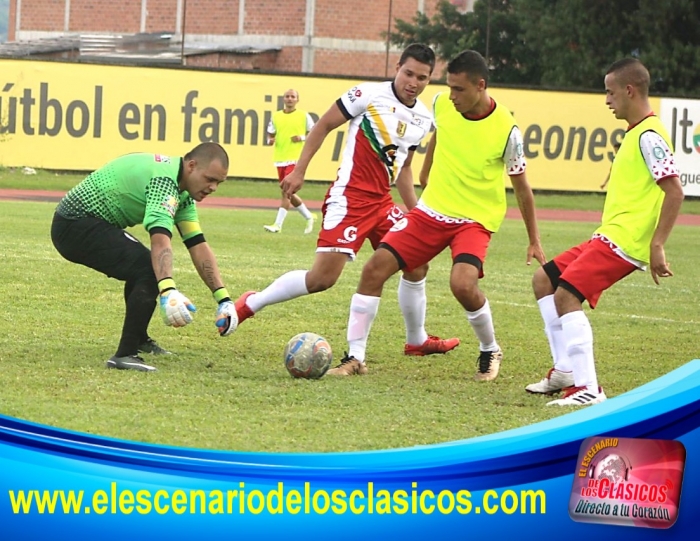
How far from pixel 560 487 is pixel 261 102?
80.4 feet

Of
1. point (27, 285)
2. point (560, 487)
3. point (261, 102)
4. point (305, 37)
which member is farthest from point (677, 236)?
point (305, 37)

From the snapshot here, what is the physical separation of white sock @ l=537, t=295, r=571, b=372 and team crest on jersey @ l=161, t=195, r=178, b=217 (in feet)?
7.37

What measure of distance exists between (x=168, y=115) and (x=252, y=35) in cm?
1707

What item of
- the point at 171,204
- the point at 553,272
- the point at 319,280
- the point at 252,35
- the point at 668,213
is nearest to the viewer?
the point at 668,213

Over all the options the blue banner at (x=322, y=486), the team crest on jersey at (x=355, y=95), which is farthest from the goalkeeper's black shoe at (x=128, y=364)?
the blue banner at (x=322, y=486)

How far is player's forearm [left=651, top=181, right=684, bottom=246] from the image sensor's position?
6.34 m

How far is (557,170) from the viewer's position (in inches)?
1102

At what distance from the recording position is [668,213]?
6383 millimetres

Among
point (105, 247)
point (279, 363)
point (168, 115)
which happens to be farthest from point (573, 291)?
point (168, 115)

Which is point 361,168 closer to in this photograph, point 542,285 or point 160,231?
point 542,285

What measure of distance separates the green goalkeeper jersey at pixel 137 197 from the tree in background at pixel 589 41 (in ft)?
81.4

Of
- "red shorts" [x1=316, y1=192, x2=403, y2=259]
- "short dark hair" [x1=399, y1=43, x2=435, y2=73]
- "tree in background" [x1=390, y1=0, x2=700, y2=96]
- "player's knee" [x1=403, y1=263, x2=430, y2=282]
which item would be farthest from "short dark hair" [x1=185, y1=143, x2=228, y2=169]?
"tree in background" [x1=390, y1=0, x2=700, y2=96]

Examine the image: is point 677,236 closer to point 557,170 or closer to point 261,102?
point 557,170

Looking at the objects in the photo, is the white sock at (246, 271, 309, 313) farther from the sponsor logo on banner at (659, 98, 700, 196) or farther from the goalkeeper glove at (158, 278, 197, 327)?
the sponsor logo on banner at (659, 98, 700, 196)
